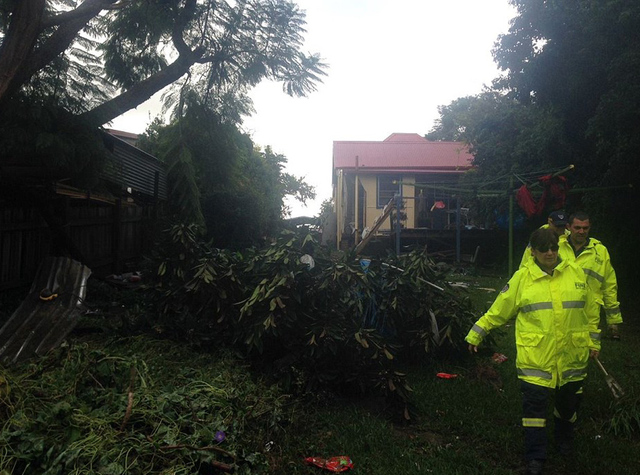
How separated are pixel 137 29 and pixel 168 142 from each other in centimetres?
327

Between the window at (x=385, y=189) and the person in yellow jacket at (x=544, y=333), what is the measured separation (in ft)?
64.8

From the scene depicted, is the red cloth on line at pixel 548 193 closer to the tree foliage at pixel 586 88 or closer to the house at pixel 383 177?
the tree foliage at pixel 586 88

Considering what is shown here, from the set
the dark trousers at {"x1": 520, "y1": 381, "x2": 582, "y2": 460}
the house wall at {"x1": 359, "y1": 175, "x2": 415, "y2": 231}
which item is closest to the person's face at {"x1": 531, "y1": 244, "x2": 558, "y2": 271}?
the dark trousers at {"x1": 520, "y1": 381, "x2": 582, "y2": 460}

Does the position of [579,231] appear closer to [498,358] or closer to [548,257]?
[548,257]

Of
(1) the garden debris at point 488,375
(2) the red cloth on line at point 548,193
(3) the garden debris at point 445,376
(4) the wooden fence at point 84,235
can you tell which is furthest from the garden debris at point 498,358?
(4) the wooden fence at point 84,235

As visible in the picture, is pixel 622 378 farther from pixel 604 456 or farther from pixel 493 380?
pixel 604 456

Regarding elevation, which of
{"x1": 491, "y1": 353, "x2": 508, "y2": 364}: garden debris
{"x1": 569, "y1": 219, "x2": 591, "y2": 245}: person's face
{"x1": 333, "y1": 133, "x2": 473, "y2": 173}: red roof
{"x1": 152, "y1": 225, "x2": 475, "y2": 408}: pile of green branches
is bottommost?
{"x1": 491, "y1": 353, "x2": 508, "y2": 364}: garden debris

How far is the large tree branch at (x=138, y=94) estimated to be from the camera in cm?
779

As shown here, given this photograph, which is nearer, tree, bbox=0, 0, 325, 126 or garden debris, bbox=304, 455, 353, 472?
garden debris, bbox=304, 455, 353, 472

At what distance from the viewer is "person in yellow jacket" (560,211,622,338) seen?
4.60 metres

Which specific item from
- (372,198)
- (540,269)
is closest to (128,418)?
(540,269)

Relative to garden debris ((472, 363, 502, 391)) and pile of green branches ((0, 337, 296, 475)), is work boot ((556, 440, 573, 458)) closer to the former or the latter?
garden debris ((472, 363, 502, 391))

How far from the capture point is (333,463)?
365cm

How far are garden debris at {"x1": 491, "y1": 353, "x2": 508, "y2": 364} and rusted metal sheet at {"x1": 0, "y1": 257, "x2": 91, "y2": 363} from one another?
4.79 meters
